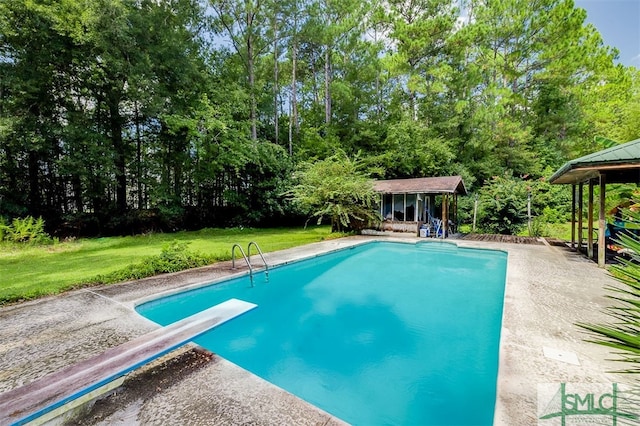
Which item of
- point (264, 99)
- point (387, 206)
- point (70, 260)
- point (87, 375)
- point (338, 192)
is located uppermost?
point (264, 99)

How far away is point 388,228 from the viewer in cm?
1425

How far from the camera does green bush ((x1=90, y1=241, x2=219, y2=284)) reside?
6518 mm

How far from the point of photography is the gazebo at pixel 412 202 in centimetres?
1334

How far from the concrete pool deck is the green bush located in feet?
2.11

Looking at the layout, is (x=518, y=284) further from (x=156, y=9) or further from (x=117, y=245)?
(x=156, y=9)

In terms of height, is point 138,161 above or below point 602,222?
above

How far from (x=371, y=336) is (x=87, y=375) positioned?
12.5 ft

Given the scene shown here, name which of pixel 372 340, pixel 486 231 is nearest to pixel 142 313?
pixel 372 340

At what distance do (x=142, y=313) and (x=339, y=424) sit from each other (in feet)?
13.9

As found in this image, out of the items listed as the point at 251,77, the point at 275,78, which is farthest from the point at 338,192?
the point at 275,78

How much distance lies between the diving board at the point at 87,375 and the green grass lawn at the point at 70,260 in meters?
3.63

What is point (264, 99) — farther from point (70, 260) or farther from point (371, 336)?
point (371, 336)

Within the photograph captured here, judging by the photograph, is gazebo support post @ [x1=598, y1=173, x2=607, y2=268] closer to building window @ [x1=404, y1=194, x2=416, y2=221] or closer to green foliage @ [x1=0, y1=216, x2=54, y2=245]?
building window @ [x1=404, y1=194, x2=416, y2=221]

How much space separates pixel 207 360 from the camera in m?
3.36
